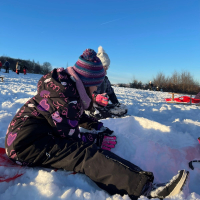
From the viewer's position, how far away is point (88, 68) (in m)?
1.59

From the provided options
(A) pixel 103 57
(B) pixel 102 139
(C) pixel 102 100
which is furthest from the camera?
(A) pixel 103 57

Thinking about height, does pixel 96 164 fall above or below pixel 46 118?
below

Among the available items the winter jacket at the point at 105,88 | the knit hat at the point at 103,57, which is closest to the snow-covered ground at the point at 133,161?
the winter jacket at the point at 105,88

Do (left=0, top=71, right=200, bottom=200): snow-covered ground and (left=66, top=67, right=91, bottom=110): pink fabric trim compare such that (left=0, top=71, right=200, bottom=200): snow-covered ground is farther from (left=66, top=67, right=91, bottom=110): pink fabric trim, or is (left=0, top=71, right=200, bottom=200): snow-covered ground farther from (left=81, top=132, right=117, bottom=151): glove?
(left=66, top=67, right=91, bottom=110): pink fabric trim

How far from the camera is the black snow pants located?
1.02 meters

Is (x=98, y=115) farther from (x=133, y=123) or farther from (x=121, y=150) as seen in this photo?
(x=121, y=150)

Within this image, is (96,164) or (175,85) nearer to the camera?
(96,164)

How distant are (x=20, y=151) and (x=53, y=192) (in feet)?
1.55

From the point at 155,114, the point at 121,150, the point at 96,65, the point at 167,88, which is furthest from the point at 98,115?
the point at 167,88

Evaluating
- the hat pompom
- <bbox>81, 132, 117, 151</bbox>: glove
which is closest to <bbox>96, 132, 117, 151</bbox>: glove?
<bbox>81, 132, 117, 151</bbox>: glove

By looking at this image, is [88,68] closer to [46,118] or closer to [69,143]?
[46,118]

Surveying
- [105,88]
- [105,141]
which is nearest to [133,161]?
[105,141]

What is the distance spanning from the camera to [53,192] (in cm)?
99

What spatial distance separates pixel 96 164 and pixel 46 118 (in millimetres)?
567
